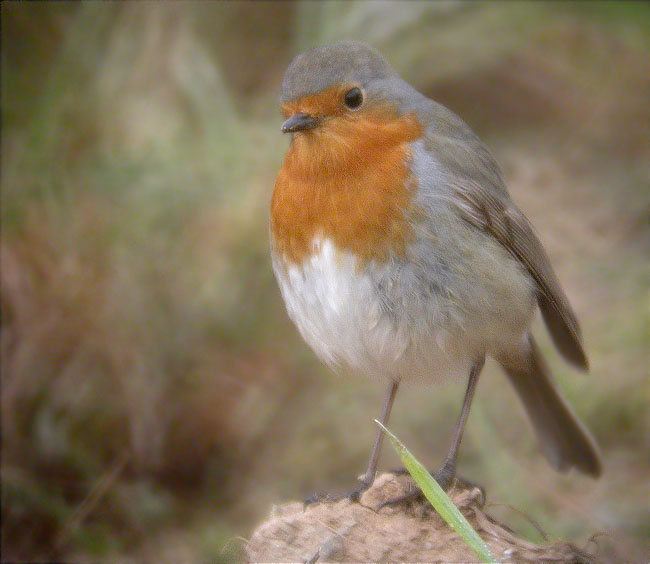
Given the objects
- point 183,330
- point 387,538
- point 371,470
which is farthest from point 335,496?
point 183,330

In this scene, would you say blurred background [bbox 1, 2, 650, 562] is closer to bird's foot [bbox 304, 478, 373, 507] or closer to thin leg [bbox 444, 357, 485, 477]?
thin leg [bbox 444, 357, 485, 477]

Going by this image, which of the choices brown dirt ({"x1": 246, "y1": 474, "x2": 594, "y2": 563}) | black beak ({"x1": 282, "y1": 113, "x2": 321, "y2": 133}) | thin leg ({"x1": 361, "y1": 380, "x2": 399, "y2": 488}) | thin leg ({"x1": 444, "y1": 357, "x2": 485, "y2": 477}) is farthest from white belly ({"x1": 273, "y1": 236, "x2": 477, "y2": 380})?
brown dirt ({"x1": 246, "y1": 474, "x2": 594, "y2": 563})

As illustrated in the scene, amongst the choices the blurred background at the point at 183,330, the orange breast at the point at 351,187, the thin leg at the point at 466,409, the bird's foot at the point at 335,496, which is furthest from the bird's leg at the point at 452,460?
the blurred background at the point at 183,330

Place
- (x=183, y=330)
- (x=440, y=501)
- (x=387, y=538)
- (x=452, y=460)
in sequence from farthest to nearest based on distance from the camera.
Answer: (x=183, y=330), (x=452, y=460), (x=387, y=538), (x=440, y=501)

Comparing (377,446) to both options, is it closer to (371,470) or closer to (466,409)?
(371,470)

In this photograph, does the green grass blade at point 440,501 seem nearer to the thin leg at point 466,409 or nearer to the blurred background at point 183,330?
the thin leg at point 466,409

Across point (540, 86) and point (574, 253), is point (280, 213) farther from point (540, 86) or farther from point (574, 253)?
point (540, 86)
